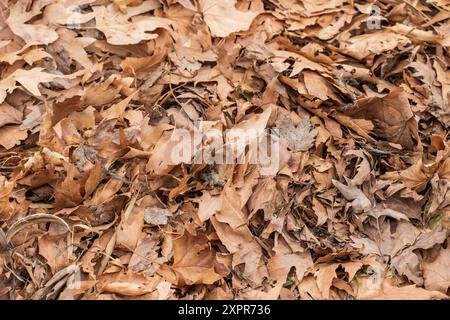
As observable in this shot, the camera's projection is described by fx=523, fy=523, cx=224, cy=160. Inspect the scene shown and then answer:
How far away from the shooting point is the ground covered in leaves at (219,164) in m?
1.92

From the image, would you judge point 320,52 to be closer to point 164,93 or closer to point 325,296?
point 164,93

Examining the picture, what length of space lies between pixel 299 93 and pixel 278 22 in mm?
469

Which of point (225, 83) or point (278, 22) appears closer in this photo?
point (225, 83)

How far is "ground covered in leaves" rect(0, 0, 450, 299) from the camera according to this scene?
1920mm

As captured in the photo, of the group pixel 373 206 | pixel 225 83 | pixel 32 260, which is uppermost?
pixel 225 83

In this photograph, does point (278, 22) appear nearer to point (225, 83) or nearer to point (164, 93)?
point (225, 83)

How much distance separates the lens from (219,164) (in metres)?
2.11

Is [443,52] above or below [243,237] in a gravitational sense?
above

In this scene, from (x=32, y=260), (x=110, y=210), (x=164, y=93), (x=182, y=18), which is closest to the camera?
(x=32, y=260)

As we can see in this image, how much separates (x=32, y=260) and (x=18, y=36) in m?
1.06

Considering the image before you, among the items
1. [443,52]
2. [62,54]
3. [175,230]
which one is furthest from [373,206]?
[62,54]

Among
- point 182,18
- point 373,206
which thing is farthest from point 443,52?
point 182,18

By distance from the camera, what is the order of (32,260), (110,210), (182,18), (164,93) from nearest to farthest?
(32,260), (110,210), (164,93), (182,18)

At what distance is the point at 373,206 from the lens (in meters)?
2.13
